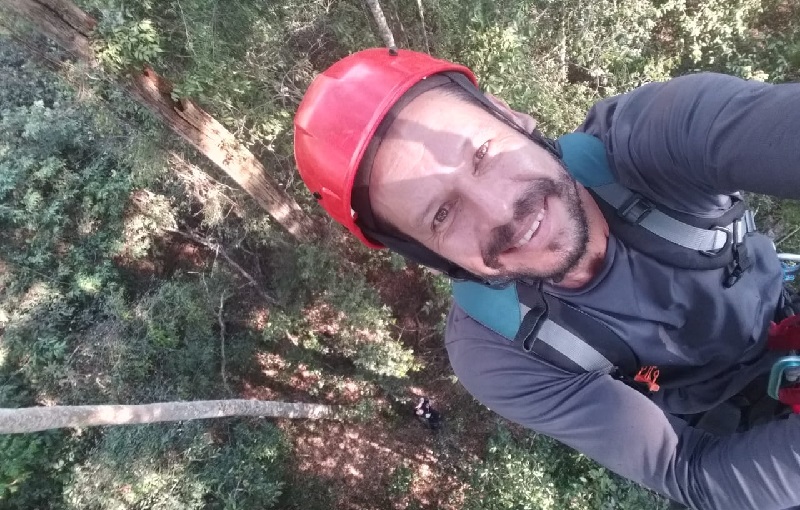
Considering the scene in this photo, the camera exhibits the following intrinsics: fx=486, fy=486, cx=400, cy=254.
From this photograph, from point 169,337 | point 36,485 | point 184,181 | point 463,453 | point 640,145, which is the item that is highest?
point 640,145

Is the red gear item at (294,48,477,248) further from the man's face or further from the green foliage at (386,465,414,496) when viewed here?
Result: the green foliage at (386,465,414,496)

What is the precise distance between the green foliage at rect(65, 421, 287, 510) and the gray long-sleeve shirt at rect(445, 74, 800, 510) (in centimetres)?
549

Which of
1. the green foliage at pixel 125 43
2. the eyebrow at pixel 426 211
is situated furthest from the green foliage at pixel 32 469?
the eyebrow at pixel 426 211

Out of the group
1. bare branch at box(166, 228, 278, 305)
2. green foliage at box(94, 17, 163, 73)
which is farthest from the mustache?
bare branch at box(166, 228, 278, 305)

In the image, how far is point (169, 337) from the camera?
7395mm

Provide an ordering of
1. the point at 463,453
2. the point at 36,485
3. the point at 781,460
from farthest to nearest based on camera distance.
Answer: the point at 36,485, the point at 463,453, the point at 781,460

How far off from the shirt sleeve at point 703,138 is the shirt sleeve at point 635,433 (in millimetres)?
791

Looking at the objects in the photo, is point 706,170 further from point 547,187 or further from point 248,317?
point 248,317

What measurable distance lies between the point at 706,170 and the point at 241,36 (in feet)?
15.2

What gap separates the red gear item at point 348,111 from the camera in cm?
202

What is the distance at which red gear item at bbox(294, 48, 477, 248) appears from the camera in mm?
2020

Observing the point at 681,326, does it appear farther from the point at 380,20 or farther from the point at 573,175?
the point at 380,20

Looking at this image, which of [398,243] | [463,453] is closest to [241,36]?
[398,243]

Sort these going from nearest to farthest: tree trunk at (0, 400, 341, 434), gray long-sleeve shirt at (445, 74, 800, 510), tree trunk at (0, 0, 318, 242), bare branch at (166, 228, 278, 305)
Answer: gray long-sleeve shirt at (445, 74, 800, 510) → tree trunk at (0, 400, 341, 434) → tree trunk at (0, 0, 318, 242) → bare branch at (166, 228, 278, 305)
